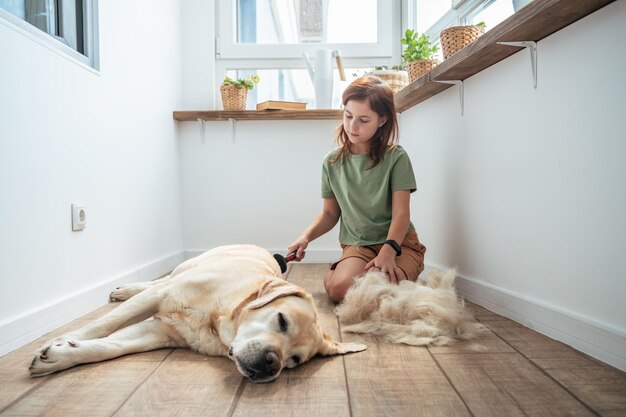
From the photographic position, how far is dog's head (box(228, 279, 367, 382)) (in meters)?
1.18

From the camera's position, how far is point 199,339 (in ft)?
4.81

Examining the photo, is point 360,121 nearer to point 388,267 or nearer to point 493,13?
point 388,267

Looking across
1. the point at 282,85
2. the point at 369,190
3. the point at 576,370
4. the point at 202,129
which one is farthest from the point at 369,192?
the point at 282,85

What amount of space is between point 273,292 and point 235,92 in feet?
7.32

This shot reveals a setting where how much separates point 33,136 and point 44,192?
0.19 metres

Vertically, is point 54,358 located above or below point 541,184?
below

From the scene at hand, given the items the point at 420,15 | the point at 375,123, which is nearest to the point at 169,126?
the point at 375,123

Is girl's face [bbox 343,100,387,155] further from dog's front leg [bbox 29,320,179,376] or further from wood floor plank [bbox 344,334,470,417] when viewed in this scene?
dog's front leg [bbox 29,320,179,376]

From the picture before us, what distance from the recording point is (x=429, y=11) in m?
3.12

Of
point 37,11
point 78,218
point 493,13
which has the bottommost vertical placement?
point 78,218

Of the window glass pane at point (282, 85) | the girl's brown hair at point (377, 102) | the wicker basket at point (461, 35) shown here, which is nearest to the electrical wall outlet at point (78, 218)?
the girl's brown hair at point (377, 102)

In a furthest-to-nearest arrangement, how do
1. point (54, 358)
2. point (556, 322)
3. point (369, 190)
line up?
point (369, 190) → point (556, 322) → point (54, 358)

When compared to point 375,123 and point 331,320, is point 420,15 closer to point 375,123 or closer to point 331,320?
point 375,123

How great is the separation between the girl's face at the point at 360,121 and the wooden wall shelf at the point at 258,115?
3.23 ft
